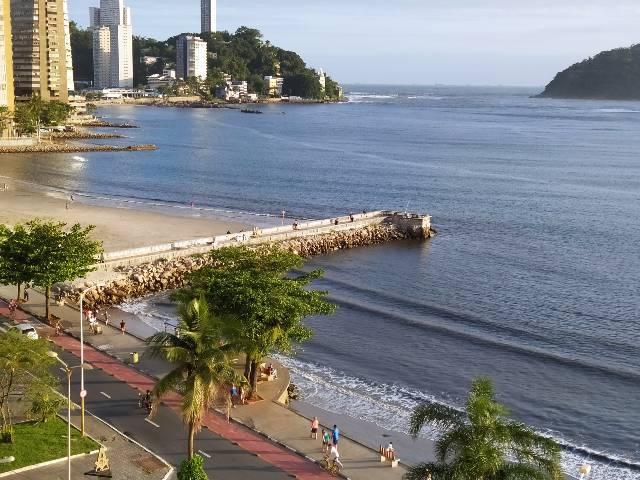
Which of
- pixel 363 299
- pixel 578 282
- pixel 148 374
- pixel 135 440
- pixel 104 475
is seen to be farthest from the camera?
pixel 578 282

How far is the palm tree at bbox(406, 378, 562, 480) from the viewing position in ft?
59.4

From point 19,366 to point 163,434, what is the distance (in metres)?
5.40

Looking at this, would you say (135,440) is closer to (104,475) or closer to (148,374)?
(104,475)

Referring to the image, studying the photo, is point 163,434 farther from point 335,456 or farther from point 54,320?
point 54,320

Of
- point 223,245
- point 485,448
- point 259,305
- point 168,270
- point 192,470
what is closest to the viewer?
point 485,448

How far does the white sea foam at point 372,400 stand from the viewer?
2966 cm

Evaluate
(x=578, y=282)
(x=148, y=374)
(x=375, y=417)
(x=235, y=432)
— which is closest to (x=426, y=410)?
(x=235, y=432)

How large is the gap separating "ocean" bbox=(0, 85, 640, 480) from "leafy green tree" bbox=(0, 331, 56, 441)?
12.1m

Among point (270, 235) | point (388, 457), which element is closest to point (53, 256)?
point (388, 457)

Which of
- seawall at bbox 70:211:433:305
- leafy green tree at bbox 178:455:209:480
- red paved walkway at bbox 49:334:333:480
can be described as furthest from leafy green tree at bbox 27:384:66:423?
seawall at bbox 70:211:433:305

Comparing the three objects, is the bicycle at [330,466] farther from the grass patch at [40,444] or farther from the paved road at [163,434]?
the grass patch at [40,444]

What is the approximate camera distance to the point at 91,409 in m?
28.7

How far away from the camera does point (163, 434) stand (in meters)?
26.9

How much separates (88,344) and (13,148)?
100305 millimetres
